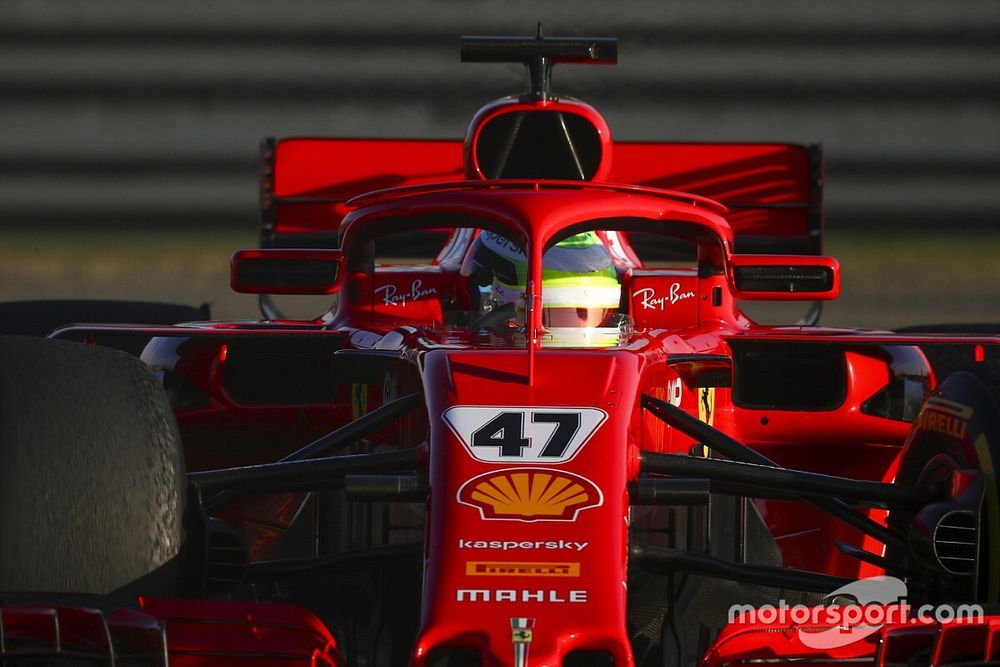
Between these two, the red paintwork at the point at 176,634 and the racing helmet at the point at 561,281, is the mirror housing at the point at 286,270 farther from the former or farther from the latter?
the red paintwork at the point at 176,634

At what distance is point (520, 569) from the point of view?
2.37 metres

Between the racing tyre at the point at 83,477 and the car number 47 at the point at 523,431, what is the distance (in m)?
0.51

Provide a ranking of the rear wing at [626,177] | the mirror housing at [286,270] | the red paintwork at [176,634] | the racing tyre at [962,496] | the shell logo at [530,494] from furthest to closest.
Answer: the rear wing at [626,177], the mirror housing at [286,270], the racing tyre at [962,496], the shell logo at [530,494], the red paintwork at [176,634]

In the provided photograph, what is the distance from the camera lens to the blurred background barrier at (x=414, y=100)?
687 cm

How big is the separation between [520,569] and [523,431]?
263 mm

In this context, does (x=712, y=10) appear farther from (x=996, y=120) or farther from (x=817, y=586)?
(x=817, y=586)

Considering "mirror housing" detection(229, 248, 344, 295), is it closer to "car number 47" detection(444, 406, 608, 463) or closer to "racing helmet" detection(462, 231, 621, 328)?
"racing helmet" detection(462, 231, 621, 328)

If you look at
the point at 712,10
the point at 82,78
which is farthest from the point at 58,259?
the point at 712,10

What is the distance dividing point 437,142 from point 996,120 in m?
2.93

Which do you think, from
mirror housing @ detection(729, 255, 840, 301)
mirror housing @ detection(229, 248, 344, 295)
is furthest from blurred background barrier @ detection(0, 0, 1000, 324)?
mirror housing @ detection(729, 255, 840, 301)

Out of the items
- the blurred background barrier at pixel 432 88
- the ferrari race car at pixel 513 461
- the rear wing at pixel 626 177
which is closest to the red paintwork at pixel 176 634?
the ferrari race car at pixel 513 461

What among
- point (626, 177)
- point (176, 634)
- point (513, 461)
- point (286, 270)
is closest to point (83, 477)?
point (176, 634)

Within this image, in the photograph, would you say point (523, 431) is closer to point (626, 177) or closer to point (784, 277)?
point (784, 277)

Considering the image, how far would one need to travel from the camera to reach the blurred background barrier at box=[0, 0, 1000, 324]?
22.5 ft
